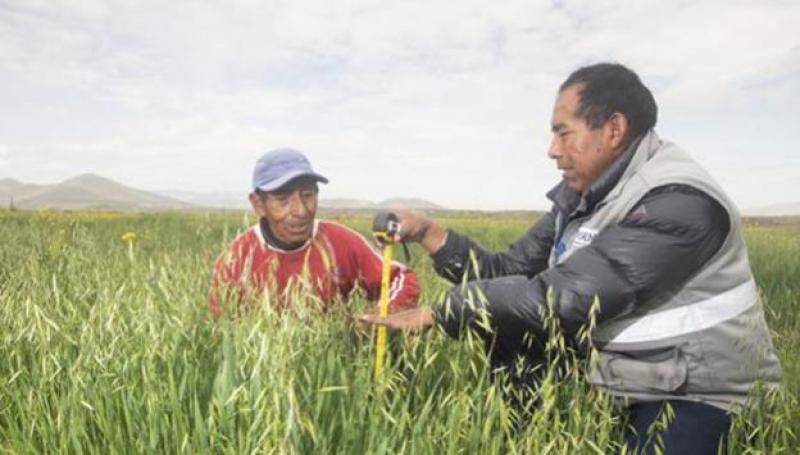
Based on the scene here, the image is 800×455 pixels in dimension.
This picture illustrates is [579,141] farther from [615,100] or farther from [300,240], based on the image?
[300,240]

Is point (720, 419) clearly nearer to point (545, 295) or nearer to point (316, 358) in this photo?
point (545, 295)

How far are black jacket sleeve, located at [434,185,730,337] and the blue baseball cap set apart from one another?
4.83ft

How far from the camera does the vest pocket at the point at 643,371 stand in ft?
7.41

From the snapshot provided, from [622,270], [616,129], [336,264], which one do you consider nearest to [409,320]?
[622,270]

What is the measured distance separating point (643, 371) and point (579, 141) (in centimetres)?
96

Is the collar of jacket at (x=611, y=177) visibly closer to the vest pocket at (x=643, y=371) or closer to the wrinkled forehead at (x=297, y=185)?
the vest pocket at (x=643, y=371)

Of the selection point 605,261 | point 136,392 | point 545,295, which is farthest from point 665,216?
point 136,392

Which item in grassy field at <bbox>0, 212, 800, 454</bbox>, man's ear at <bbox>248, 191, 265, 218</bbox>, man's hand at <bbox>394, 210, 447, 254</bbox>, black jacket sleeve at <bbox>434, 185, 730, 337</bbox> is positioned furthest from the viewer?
man's ear at <bbox>248, 191, 265, 218</bbox>

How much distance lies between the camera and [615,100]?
2607mm

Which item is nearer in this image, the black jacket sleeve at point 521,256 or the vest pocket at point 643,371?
the vest pocket at point 643,371

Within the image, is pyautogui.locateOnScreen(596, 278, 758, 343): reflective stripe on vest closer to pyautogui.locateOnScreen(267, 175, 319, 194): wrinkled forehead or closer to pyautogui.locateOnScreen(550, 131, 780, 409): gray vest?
pyautogui.locateOnScreen(550, 131, 780, 409): gray vest

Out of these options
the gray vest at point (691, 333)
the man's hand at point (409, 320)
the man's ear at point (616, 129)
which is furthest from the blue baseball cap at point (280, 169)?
the gray vest at point (691, 333)

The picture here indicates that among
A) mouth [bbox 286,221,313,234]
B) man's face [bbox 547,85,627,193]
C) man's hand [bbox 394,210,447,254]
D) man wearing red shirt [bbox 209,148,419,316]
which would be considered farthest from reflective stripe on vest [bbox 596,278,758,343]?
mouth [bbox 286,221,313,234]

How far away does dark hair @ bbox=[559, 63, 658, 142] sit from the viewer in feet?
8.56
